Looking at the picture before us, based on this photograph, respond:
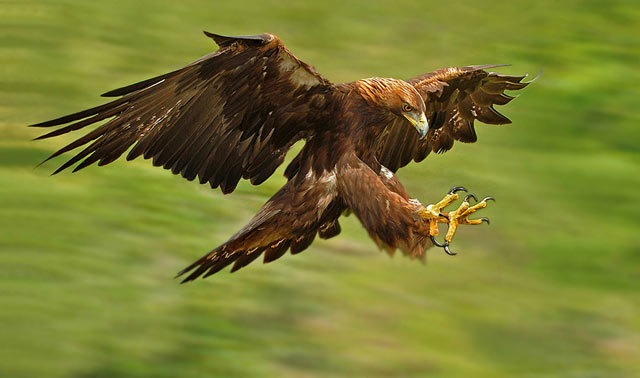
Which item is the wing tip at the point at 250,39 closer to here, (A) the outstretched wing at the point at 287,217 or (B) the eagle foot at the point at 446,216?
(A) the outstretched wing at the point at 287,217

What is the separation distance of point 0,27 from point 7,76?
100 centimetres

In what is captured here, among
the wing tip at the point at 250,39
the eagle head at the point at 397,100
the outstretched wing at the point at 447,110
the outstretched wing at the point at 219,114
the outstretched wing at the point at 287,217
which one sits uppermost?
Result: the outstretched wing at the point at 447,110

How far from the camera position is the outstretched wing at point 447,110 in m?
6.25

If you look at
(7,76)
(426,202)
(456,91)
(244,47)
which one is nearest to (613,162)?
(426,202)

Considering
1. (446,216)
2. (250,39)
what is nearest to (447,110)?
(446,216)

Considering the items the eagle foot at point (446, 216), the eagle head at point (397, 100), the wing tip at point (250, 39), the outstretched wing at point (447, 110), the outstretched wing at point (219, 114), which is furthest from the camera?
the outstretched wing at point (447, 110)

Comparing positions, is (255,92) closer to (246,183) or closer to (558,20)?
(246,183)

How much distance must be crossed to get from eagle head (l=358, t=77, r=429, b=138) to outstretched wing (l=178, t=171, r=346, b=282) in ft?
1.36

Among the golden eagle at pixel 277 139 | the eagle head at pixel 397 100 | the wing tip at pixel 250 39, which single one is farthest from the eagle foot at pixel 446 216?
the wing tip at pixel 250 39

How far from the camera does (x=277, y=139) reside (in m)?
5.77

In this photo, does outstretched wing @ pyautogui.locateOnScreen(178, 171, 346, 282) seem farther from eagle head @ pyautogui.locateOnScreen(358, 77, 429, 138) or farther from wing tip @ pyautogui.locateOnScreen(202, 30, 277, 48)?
wing tip @ pyautogui.locateOnScreen(202, 30, 277, 48)

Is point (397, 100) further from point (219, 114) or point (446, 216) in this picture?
point (219, 114)

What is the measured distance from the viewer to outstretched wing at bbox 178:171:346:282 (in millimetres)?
5668

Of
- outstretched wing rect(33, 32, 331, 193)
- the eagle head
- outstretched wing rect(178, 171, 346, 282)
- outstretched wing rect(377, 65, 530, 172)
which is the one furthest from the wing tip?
outstretched wing rect(377, 65, 530, 172)
